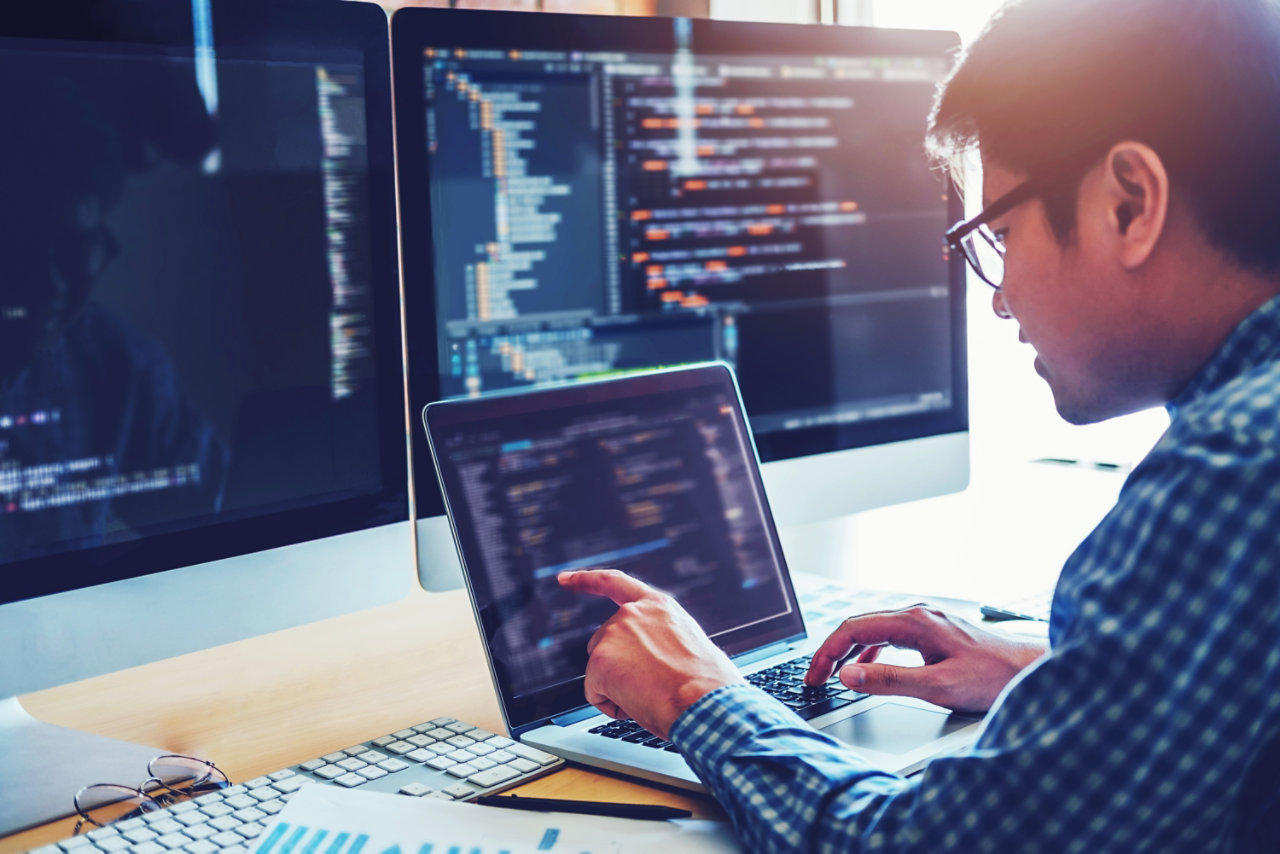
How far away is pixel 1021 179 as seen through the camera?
2.40 feet

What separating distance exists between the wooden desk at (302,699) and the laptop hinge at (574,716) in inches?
2.2

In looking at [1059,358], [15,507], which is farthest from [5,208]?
[1059,358]

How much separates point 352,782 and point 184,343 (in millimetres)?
323

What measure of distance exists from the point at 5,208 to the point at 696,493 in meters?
0.54

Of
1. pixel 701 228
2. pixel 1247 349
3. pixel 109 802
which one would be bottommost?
pixel 109 802

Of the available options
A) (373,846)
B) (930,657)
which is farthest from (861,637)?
(373,846)

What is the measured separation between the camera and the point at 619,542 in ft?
3.00

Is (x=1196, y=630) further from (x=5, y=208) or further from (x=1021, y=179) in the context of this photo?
(x=5, y=208)

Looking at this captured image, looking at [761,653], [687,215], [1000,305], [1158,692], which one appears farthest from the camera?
[687,215]

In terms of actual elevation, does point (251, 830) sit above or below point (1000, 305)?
below

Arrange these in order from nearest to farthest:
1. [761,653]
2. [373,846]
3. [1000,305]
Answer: [373,846] < [1000,305] < [761,653]

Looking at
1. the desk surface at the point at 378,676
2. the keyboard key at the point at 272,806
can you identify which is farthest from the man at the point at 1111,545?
the keyboard key at the point at 272,806

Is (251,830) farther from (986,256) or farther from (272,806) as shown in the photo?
(986,256)

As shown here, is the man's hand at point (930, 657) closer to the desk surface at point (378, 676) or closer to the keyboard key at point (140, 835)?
the desk surface at point (378, 676)
